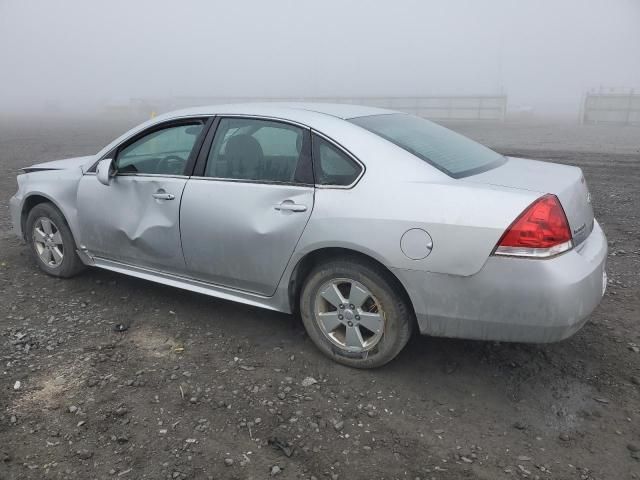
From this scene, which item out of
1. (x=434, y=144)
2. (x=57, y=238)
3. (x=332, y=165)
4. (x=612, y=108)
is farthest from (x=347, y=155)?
(x=612, y=108)

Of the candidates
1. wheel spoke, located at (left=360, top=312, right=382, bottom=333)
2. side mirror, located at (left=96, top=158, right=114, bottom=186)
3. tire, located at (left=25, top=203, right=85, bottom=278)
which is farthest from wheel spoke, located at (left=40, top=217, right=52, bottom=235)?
wheel spoke, located at (left=360, top=312, right=382, bottom=333)

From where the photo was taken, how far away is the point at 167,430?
9.29 ft

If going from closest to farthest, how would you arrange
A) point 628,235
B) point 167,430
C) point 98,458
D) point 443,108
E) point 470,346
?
point 98,458 → point 167,430 → point 470,346 → point 628,235 → point 443,108

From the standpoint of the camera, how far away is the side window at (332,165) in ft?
10.4

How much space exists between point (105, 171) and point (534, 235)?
9.87 ft

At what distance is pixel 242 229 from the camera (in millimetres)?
3453

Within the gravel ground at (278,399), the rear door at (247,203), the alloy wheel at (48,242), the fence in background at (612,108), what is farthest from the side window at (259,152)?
the fence in background at (612,108)

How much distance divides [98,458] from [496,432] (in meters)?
1.97

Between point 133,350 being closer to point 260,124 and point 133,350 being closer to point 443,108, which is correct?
point 260,124

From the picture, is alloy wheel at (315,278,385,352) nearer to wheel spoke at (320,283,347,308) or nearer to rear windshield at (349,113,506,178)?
wheel spoke at (320,283,347,308)

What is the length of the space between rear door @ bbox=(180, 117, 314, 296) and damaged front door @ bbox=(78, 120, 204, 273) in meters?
0.15

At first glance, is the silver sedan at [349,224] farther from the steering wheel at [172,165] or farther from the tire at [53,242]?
the tire at [53,242]

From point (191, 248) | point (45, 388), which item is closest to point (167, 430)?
point (45, 388)

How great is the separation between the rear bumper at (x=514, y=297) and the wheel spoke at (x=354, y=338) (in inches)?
17.2
